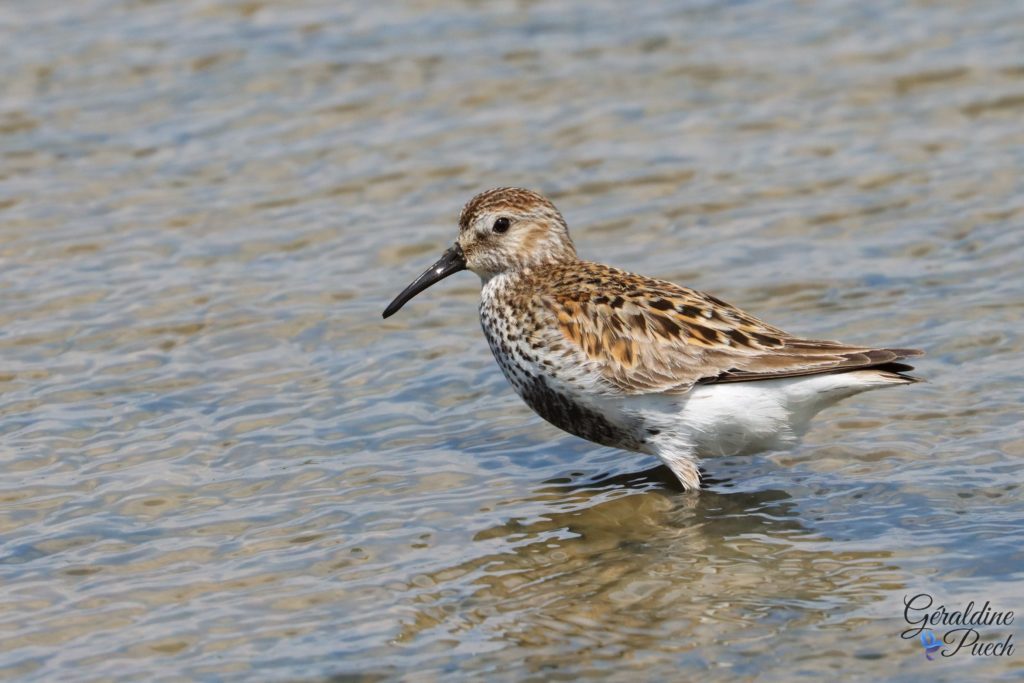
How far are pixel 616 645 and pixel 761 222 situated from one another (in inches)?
260

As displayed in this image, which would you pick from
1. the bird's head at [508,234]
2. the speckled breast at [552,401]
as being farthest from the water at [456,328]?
the bird's head at [508,234]

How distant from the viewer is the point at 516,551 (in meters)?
8.56

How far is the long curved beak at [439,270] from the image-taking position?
10453 mm

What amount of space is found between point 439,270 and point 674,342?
2.17 m

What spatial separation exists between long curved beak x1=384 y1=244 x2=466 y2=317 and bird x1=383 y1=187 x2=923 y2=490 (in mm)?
803

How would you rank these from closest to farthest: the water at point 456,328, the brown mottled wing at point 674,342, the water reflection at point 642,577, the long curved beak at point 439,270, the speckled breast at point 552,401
Answer: the water reflection at point 642,577 → the water at point 456,328 → the brown mottled wing at point 674,342 → the speckled breast at point 552,401 → the long curved beak at point 439,270

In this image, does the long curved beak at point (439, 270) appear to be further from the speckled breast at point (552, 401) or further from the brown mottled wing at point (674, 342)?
the brown mottled wing at point (674, 342)

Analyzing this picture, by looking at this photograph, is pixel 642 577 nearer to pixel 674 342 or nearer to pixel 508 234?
pixel 674 342

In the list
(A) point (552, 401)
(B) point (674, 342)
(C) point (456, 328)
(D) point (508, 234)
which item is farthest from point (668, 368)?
(C) point (456, 328)

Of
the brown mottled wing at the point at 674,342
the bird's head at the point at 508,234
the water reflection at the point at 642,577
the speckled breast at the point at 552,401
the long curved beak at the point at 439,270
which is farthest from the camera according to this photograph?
the long curved beak at the point at 439,270

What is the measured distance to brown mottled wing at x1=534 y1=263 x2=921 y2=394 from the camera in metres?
8.75

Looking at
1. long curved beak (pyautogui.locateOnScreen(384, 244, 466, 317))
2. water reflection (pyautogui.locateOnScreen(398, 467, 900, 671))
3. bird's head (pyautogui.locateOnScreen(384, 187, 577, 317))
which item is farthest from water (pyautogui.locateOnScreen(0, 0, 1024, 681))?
bird's head (pyautogui.locateOnScreen(384, 187, 577, 317))

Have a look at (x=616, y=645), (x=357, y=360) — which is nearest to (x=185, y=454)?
(x=357, y=360)

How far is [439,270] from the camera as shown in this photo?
34.7ft
